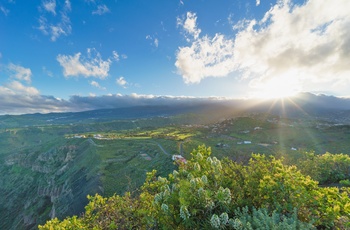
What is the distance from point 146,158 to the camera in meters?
104

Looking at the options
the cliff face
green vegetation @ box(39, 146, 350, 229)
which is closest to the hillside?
the cliff face

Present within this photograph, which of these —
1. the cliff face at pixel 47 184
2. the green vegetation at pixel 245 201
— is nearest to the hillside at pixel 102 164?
the cliff face at pixel 47 184

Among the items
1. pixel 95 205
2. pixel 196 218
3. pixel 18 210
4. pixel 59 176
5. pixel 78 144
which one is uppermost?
pixel 196 218

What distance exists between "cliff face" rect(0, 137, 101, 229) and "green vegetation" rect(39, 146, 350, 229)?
82.3m

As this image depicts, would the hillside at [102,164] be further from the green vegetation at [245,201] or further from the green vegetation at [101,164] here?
the green vegetation at [245,201]

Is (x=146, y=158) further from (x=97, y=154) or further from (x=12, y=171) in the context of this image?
(x=12, y=171)

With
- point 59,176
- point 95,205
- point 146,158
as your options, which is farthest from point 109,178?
point 95,205

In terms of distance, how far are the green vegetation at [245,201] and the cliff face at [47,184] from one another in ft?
270

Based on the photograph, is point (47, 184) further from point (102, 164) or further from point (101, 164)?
point (102, 164)

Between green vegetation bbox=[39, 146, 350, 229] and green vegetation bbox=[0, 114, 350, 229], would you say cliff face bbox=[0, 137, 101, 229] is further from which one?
green vegetation bbox=[39, 146, 350, 229]

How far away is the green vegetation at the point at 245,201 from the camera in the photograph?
6.88m

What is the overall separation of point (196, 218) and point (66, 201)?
112 m

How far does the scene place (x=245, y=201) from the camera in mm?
8180

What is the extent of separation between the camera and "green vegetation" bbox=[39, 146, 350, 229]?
6.88 m
